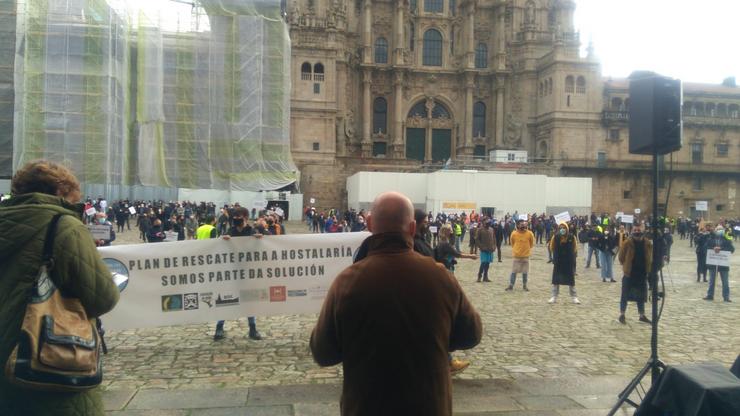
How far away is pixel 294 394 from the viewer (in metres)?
5.88

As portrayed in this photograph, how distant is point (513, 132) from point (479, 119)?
3.55 meters

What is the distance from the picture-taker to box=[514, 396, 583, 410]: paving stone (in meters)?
5.56

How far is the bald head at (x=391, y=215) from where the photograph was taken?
2793 mm

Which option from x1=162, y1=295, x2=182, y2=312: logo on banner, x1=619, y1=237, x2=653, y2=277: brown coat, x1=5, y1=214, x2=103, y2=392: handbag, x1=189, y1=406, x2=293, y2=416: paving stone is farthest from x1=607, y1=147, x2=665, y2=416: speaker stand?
x1=162, y1=295, x2=182, y2=312: logo on banner

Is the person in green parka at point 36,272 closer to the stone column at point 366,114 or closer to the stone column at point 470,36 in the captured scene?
the stone column at point 366,114

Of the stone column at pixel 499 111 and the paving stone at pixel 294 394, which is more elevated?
the stone column at pixel 499 111

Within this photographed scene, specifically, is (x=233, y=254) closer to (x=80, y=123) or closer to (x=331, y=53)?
(x=80, y=123)

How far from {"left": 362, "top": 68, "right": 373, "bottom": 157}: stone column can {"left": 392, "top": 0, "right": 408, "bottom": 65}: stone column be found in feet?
9.24

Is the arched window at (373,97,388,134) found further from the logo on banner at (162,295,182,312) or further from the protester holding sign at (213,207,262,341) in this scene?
the logo on banner at (162,295,182,312)

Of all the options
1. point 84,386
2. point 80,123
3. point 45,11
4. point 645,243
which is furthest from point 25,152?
point 84,386

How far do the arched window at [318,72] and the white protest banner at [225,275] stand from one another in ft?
133

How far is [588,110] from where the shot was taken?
2000 inches

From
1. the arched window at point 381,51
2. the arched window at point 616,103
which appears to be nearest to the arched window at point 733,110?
the arched window at point 616,103

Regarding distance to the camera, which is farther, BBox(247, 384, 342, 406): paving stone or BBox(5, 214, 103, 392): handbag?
BBox(247, 384, 342, 406): paving stone
